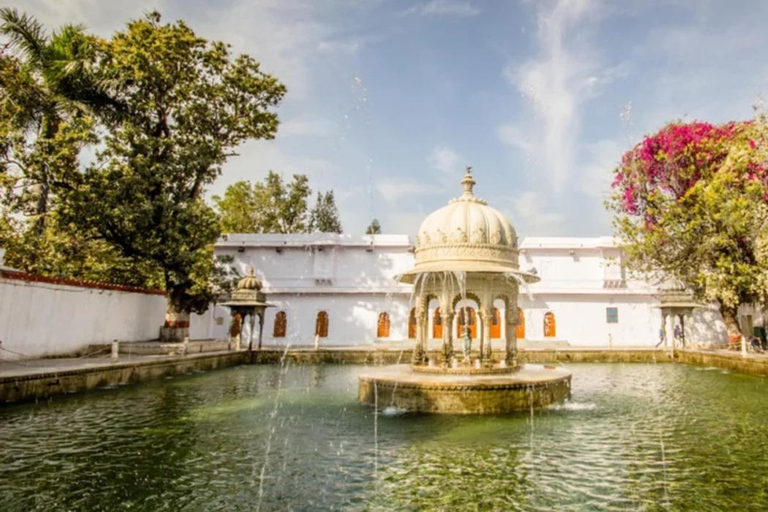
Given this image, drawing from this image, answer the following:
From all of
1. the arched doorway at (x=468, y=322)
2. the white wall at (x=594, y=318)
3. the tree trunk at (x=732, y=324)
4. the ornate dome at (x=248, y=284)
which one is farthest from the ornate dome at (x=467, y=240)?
the white wall at (x=594, y=318)

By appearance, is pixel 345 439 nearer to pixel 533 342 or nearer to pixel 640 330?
pixel 533 342

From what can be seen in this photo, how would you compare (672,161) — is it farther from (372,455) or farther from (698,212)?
(372,455)

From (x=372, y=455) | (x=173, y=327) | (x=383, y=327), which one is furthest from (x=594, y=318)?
(x=372, y=455)

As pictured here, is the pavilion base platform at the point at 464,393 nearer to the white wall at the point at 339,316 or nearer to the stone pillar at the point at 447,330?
the stone pillar at the point at 447,330

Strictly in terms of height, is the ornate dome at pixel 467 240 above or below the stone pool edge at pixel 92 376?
above

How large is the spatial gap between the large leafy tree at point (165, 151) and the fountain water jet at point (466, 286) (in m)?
12.4

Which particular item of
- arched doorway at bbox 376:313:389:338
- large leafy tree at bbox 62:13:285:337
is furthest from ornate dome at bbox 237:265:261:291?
arched doorway at bbox 376:313:389:338

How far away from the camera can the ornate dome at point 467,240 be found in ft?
46.5

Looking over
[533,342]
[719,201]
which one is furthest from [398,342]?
[719,201]

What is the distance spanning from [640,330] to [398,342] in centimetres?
1626

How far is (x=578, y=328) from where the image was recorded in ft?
107

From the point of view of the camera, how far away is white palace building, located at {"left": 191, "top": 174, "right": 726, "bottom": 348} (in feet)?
106

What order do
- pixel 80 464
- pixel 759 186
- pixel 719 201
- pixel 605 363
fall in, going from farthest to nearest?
pixel 605 363
pixel 719 201
pixel 759 186
pixel 80 464

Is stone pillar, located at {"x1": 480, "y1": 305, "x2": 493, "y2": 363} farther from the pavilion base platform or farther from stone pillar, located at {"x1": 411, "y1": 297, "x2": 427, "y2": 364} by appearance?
stone pillar, located at {"x1": 411, "y1": 297, "x2": 427, "y2": 364}
